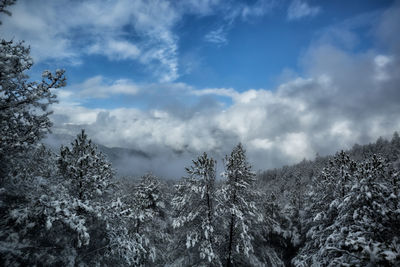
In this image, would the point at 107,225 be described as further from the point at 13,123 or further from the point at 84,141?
the point at 84,141

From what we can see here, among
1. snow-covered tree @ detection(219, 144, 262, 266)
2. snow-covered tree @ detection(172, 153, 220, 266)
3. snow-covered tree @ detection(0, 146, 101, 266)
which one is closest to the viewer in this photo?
snow-covered tree @ detection(0, 146, 101, 266)

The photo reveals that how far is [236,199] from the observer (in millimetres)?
14219

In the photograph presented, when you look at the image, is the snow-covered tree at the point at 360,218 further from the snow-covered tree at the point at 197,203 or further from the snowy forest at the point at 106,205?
the snow-covered tree at the point at 197,203

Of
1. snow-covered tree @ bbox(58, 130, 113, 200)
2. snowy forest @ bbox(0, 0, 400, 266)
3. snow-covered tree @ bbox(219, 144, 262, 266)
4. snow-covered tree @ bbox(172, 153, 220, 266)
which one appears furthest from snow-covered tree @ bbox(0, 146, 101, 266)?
snow-covered tree @ bbox(219, 144, 262, 266)

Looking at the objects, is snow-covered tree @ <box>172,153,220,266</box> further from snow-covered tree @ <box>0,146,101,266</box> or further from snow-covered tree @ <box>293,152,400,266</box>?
snow-covered tree @ <box>0,146,101,266</box>

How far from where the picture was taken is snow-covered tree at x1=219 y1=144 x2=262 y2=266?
1379 centimetres

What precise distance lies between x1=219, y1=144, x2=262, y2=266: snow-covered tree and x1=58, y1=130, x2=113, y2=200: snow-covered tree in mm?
7325

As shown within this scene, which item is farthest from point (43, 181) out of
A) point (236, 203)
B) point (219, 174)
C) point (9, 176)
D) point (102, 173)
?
point (236, 203)

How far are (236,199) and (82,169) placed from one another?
9.47 m

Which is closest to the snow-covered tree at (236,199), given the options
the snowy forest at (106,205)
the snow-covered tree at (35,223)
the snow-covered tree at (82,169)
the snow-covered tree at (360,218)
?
the snowy forest at (106,205)

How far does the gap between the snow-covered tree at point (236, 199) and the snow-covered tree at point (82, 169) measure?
24.0 ft

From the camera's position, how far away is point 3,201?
17.8 feet

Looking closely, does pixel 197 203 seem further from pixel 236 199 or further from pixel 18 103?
pixel 18 103

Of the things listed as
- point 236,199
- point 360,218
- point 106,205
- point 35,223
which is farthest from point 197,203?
point 35,223
